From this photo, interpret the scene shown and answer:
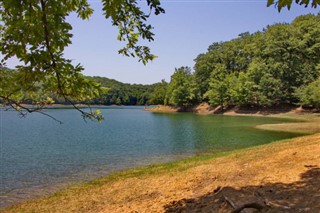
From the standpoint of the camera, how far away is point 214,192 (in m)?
7.85

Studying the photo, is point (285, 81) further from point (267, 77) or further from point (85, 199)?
point (85, 199)

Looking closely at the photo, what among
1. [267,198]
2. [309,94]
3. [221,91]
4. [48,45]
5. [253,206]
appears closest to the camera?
[48,45]

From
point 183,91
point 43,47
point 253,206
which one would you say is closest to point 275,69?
point 183,91

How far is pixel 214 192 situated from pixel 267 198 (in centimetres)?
162

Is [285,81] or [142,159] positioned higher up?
[285,81]

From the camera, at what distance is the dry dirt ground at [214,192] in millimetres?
6391

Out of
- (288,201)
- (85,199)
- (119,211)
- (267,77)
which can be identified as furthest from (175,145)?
(267,77)

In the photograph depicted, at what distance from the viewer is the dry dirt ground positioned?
21.0 feet

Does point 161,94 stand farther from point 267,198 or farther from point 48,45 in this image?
point 48,45

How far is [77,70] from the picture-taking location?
460 cm

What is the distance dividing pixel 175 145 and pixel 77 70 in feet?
75.3

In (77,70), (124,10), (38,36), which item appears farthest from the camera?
(124,10)

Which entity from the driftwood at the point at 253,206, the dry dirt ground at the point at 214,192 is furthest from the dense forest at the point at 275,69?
the driftwood at the point at 253,206

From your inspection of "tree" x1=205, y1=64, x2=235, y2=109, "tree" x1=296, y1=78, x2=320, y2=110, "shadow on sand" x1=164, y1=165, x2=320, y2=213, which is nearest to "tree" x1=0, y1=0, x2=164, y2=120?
"shadow on sand" x1=164, y1=165, x2=320, y2=213
